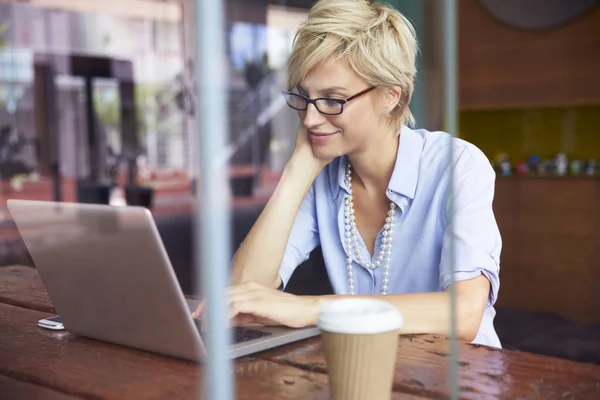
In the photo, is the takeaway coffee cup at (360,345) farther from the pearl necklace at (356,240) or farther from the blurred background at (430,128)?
the pearl necklace at (356,240)

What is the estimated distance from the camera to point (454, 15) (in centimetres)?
62

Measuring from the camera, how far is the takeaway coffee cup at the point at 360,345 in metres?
0.64

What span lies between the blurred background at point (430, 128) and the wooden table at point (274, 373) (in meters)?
0.14

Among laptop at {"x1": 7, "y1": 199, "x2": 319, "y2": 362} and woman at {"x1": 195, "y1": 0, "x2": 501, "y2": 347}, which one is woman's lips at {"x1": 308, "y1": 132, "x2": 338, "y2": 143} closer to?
woman at {"x1": 195, "y1": 0, "x2": 501, "y2": 347}

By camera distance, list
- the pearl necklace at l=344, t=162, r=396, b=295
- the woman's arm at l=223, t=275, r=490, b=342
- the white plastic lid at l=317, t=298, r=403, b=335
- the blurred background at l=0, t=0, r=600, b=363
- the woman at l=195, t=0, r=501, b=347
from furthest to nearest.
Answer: the pearl necklace at l=344, t=162, r=396, b=295 → the woman at l=195, t=0, r=501, b=347 → the woman's arm at l=223, t=275, r=490, b=342 → the blurred background at l=0, t=0, r=600, b=363 → the white plastic lid at l=317, t=298, r=403, b=335

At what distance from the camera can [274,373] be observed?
836 mm

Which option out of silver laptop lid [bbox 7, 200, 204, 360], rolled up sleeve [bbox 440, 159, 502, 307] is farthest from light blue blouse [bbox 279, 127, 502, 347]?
silver laptop lid [bbox 7, 200, 204, 360]

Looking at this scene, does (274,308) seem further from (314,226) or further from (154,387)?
(314,226)

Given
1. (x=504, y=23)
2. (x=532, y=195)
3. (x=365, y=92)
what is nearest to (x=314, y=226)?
(x=365, y=92)

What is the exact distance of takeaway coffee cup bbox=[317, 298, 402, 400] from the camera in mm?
643

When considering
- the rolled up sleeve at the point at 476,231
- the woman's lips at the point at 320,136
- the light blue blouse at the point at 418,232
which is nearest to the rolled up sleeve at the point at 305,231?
the light blue blouse at the point at 418,232

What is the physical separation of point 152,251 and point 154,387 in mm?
152

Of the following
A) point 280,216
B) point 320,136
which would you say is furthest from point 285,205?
point 320,136

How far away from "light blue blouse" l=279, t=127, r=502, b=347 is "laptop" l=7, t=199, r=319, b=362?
312mm
